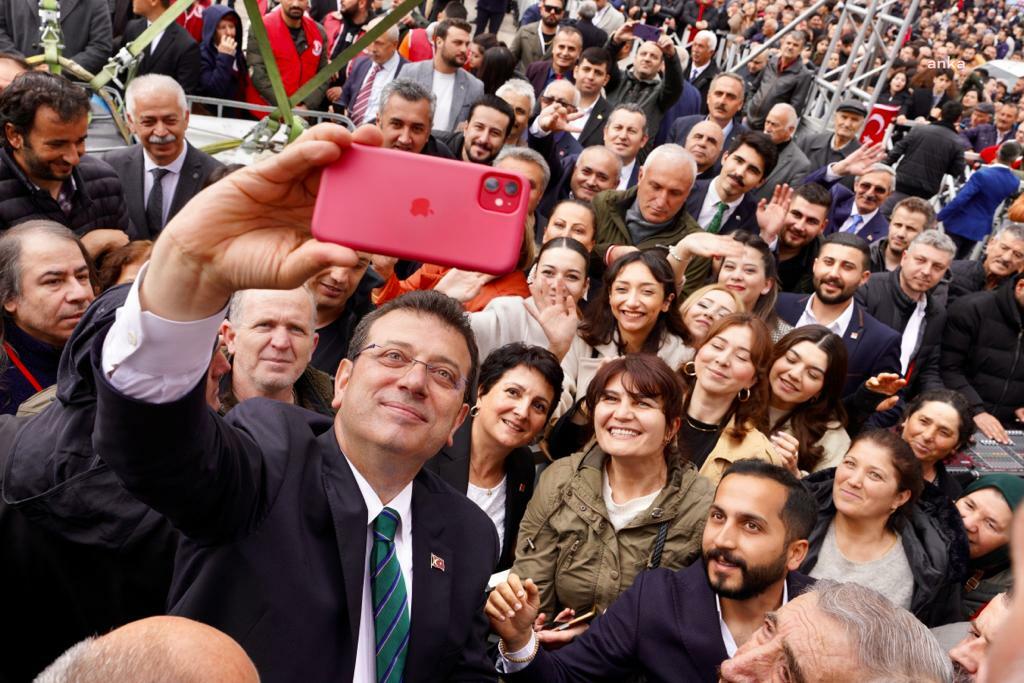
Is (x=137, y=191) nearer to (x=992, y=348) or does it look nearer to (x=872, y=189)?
(x=872, y=189)

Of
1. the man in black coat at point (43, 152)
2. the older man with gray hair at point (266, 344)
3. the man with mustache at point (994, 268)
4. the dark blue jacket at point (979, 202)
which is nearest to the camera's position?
the older man with gray hair at point (266, 344)

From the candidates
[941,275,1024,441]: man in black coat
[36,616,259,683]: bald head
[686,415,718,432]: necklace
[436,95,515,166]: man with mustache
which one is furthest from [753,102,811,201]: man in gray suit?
[36,616,259,683]: bald head

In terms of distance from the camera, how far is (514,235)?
1.56 metres

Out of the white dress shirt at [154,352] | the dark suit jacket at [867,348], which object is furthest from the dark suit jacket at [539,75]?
the white dress shirt at [154,352]

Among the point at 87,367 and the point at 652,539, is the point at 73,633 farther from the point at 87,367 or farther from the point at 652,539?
the point at 652,539

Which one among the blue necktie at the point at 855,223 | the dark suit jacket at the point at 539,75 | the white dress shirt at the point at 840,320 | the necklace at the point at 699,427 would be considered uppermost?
the dark suit jacket at the point at 539,75

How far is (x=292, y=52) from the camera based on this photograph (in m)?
6.95

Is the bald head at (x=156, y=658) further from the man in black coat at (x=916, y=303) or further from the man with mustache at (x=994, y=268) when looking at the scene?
the man with mustache at (x=994, y=268)

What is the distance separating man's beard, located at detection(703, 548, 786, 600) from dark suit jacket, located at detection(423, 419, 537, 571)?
2.49ft

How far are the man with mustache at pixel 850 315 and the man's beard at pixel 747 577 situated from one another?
2.37 m

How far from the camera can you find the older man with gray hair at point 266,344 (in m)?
2.82

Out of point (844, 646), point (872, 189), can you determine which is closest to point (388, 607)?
point (844, 646)

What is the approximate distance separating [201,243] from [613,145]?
5073 millimetres

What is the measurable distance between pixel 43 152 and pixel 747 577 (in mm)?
3074
